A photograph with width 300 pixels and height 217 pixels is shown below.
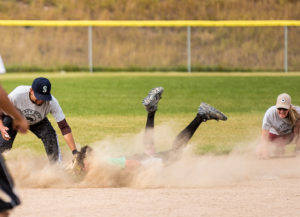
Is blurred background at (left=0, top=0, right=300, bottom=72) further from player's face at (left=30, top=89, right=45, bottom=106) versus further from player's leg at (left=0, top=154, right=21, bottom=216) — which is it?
player's leg at (left=0, top=154, right=21, bottom=216)

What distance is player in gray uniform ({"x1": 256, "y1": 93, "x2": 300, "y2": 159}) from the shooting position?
9.22m

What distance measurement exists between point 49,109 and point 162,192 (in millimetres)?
1692

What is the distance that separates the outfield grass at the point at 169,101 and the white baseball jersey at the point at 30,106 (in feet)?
8.14

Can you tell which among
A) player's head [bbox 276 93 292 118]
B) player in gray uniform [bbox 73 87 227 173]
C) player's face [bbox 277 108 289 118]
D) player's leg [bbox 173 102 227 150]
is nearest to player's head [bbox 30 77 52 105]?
player in gray uniform [bbox 73 87 227 173]

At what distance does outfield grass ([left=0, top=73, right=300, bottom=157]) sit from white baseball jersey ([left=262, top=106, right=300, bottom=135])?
0.94 meters

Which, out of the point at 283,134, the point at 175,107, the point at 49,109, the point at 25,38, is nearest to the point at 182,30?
the point at 25,38

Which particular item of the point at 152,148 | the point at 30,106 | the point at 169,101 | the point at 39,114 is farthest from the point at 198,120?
the point at 169,101

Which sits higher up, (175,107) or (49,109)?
(49,109)

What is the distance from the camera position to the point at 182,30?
2800cm

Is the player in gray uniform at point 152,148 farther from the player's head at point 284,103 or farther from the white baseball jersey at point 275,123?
the white baseball jersey at point 275,123

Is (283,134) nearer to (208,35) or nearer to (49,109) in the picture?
(49,109)

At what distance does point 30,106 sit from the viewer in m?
7.71

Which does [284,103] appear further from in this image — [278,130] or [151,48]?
[151,48]

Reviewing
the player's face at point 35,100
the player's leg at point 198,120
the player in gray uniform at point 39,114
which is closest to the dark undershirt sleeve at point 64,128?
the player in gray uniform at point 39,114
